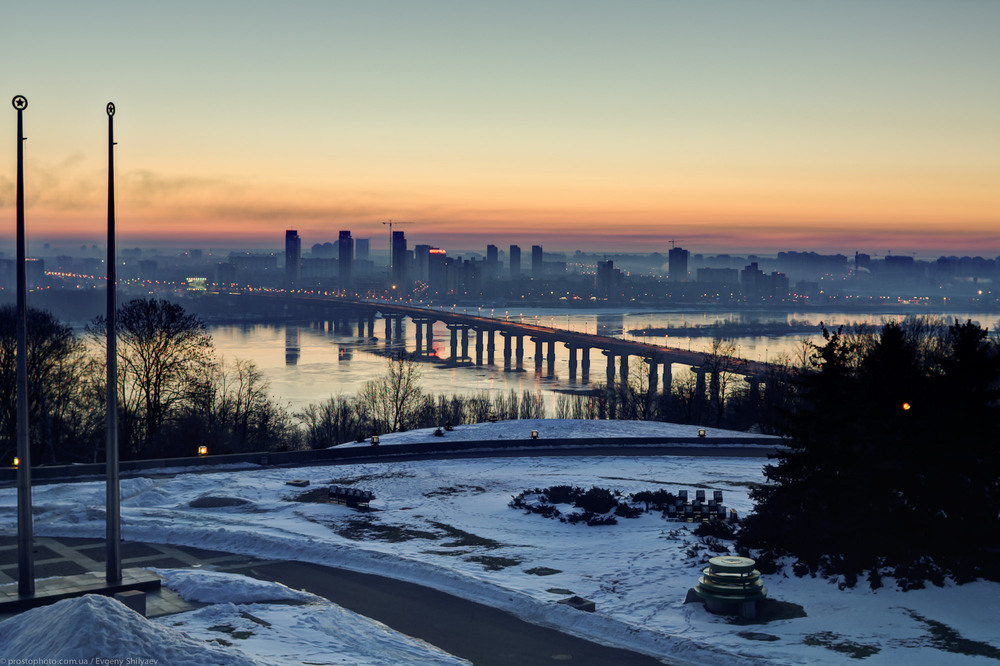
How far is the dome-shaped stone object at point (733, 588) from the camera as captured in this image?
1755cm

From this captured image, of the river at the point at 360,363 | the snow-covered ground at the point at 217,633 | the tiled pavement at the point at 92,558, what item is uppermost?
the snow-covered ground at the point at 217,633

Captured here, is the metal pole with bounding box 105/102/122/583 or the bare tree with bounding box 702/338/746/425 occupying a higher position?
the metal pole with bounding box 105/102/122/583

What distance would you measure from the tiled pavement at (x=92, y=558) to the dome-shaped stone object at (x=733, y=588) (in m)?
10.8

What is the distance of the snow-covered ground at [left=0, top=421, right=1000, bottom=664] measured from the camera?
16422 mm

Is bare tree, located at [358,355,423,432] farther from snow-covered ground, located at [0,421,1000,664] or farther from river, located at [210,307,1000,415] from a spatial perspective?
snow-covered ground, located at [0,421,1000,664]

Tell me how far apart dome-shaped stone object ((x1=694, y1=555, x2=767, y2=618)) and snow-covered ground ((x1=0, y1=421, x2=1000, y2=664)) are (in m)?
0.34

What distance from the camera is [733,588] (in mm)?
17609

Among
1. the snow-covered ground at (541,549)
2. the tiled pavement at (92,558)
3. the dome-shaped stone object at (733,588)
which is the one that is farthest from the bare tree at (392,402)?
the dome-shaped stone object at (733,588)

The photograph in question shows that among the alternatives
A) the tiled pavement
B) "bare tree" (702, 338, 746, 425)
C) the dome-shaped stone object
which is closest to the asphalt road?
the tiled pavement

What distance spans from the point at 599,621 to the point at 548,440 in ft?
88.3

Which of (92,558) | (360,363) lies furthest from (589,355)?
(92,558)

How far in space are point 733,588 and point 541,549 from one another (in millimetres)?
6738

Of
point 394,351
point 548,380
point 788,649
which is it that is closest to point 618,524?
point 788,649

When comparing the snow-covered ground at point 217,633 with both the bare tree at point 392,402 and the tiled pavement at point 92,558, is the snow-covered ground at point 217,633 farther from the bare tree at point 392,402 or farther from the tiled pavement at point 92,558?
the bare tree at point 392,402
